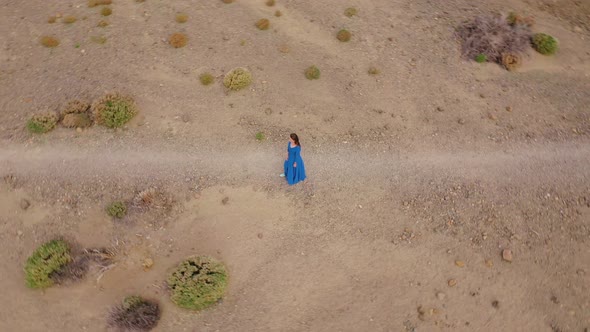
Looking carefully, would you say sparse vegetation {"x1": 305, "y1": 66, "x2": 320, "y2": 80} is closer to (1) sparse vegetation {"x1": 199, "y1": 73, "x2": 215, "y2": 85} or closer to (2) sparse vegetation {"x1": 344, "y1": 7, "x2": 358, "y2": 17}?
(1) sparse vegetation {"x1": 199, "y1": 73, "x2": 215, "y2": 85}

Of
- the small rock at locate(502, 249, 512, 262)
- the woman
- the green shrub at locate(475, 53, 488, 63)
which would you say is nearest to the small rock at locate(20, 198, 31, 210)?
the woman

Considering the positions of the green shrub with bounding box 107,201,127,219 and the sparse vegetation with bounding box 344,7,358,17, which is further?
the sparse vegetation with bounding box 344,7,358,17


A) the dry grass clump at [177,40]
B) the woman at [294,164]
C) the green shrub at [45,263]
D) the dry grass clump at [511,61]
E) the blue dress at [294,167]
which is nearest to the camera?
the green shrub at [45,263]

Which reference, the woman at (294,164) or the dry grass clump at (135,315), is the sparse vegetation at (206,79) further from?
the dry grass clump at (135,315)

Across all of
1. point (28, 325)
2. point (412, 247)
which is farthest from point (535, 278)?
point (28, 325)

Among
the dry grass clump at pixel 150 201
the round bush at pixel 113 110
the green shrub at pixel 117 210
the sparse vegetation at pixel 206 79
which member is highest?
the sparse vegetation at pixel 206 79

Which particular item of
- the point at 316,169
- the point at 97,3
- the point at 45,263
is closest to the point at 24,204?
the point at 45,263

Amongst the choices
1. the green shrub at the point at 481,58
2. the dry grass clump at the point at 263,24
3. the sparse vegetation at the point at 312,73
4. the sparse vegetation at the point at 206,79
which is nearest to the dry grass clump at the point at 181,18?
the dry grass clump at the point at 263,24
